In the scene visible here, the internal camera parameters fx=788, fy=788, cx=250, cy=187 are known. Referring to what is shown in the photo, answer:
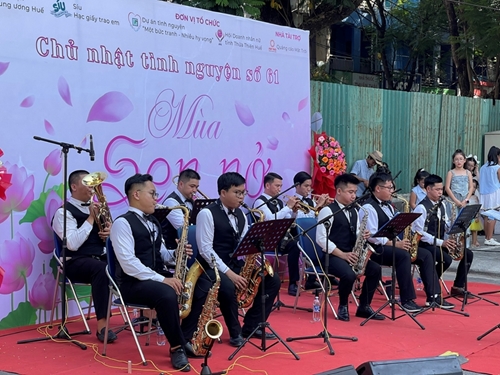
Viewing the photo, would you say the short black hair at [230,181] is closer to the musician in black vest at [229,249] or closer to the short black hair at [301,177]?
the musician in black vest at [229,249]

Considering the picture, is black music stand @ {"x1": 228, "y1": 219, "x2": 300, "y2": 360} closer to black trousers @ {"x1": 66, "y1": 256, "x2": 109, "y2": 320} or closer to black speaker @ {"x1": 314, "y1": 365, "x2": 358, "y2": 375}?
black trousers @ {"x1": 66, "y1": 256, "x2": 109, "y2": 320}

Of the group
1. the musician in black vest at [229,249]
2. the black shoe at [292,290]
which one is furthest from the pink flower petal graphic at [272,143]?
the musician in black vest at [229,249]

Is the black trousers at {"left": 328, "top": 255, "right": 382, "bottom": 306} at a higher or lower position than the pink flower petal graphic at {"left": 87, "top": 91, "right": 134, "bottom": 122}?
lower

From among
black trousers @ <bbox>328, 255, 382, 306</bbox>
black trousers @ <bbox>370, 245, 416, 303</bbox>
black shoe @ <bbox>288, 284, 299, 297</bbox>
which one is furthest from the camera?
black shoe @ <bbox>288, 284, 299, 297</bbox>

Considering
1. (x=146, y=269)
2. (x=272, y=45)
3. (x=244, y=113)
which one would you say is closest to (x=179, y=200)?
(x=244, y=113)

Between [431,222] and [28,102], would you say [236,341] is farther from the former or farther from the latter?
[431,222]

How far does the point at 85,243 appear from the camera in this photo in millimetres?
7598

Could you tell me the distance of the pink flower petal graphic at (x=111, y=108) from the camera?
8227 mm

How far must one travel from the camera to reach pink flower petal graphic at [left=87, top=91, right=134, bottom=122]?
324 inches

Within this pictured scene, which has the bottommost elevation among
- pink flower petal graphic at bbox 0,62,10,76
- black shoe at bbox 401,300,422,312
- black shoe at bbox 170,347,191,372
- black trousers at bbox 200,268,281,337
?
black shoe at bbox 401,300,422,312

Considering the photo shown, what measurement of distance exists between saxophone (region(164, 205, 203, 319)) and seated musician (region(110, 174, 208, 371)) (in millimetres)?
76

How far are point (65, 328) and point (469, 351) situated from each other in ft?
12.5

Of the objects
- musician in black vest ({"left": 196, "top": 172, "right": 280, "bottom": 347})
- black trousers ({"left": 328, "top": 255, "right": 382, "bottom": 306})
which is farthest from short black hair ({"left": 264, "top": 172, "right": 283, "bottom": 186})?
musician in black vest ({"left": 196, "top": 172, "right": 280, "bottom": 347})

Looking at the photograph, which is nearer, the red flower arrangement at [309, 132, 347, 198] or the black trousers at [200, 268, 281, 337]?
the black trousers at [200, 268, 281, 337]
